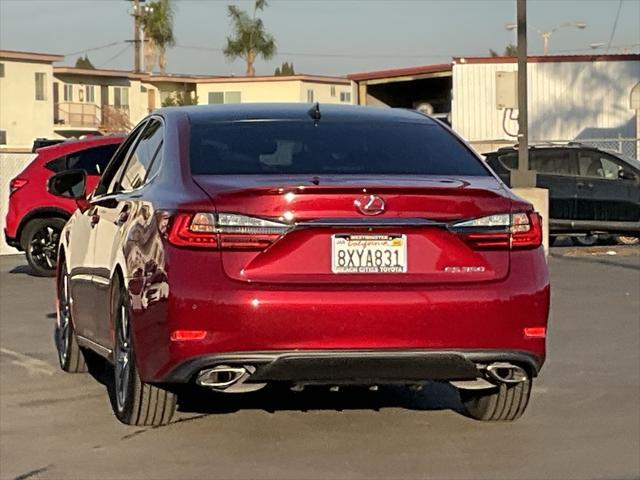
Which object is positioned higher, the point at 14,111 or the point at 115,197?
the point at 14,111

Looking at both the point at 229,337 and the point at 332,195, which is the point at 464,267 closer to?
the point at 332,195

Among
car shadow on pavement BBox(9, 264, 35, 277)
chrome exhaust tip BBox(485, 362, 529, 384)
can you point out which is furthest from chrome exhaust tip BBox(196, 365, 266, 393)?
car shadow on pavement BBox(9, 264, 35, 277)

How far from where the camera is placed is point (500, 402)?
Answer: 7.78 metres

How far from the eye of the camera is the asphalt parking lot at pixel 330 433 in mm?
6805

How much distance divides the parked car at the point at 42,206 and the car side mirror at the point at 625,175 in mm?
9212

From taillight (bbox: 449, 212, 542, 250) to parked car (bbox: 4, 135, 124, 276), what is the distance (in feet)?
39.2

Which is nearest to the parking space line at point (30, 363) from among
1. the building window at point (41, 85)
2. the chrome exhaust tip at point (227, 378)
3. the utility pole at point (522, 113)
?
the chrome exhaust tip at point (227, 378)

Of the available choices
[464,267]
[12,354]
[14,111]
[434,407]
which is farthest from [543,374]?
[14,111]

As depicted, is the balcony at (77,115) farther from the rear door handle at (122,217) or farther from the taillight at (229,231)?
the taillight at (229,231)

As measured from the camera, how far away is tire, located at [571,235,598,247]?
23.9 m

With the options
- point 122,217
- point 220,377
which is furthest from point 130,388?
point 122,217

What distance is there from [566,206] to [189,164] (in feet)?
55.5

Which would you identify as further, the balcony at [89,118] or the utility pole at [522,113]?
the balcony at [89,118]

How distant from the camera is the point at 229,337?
6.56 metres
